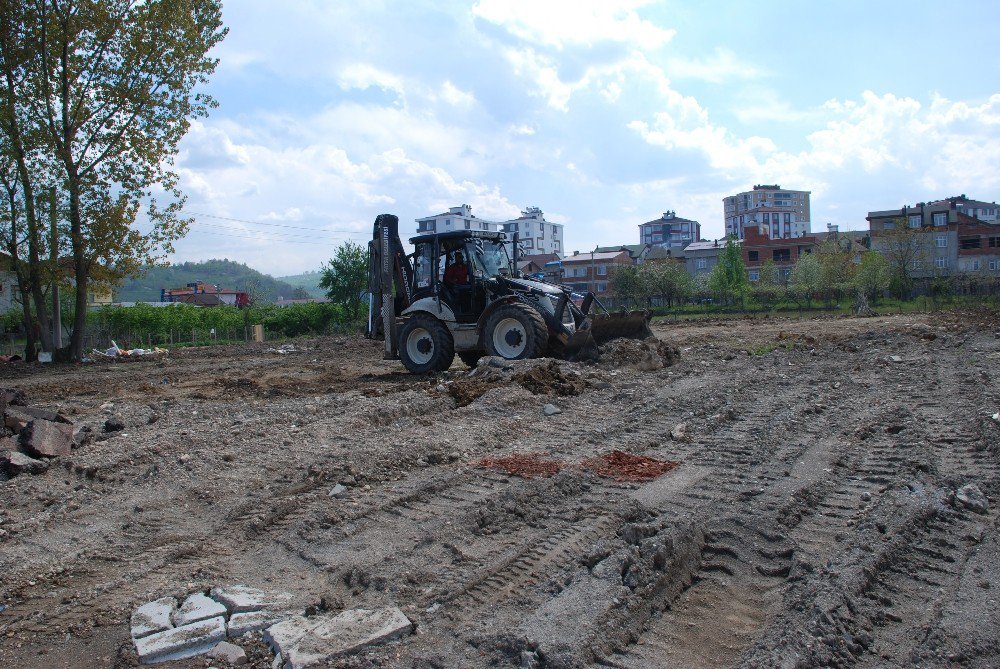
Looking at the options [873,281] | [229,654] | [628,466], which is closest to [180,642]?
[229,654]

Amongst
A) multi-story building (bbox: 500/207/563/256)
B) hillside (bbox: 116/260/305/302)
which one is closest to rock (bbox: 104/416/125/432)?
multi-story building (bbox: 500/207/563/256)

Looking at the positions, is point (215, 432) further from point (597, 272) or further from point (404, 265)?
point (597, 272)

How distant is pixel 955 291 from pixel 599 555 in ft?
117

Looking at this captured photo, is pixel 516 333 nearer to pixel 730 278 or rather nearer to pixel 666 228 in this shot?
pixel 730 278

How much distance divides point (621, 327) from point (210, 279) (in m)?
169

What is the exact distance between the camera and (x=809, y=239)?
7069 cm

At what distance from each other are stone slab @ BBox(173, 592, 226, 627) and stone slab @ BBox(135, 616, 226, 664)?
67 mm

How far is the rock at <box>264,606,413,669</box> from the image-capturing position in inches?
130

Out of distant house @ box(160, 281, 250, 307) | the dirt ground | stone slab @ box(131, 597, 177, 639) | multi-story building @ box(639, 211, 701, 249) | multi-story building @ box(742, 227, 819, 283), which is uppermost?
multi-story building @ box(639, 211, 701, 249)

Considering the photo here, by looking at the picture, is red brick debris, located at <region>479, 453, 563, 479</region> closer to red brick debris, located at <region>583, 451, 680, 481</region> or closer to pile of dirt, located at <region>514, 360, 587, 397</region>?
red brick debris, located at <region>583, 451, 680, 481</region>

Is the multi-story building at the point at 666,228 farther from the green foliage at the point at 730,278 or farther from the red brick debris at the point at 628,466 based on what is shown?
the red brick debris at the point at 628,466

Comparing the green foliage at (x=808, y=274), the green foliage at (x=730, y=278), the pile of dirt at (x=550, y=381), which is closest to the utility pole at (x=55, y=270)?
the pile of dirt at (x=550, y=381)

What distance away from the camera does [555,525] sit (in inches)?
187

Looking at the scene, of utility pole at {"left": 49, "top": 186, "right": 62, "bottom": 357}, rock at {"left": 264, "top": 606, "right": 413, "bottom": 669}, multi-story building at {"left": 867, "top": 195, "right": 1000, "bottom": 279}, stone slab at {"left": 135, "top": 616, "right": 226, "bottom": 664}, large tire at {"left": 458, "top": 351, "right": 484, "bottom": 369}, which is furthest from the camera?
multi-story building at {"left": 867, "top": 195, "right": 1000, "bottom": 279}
